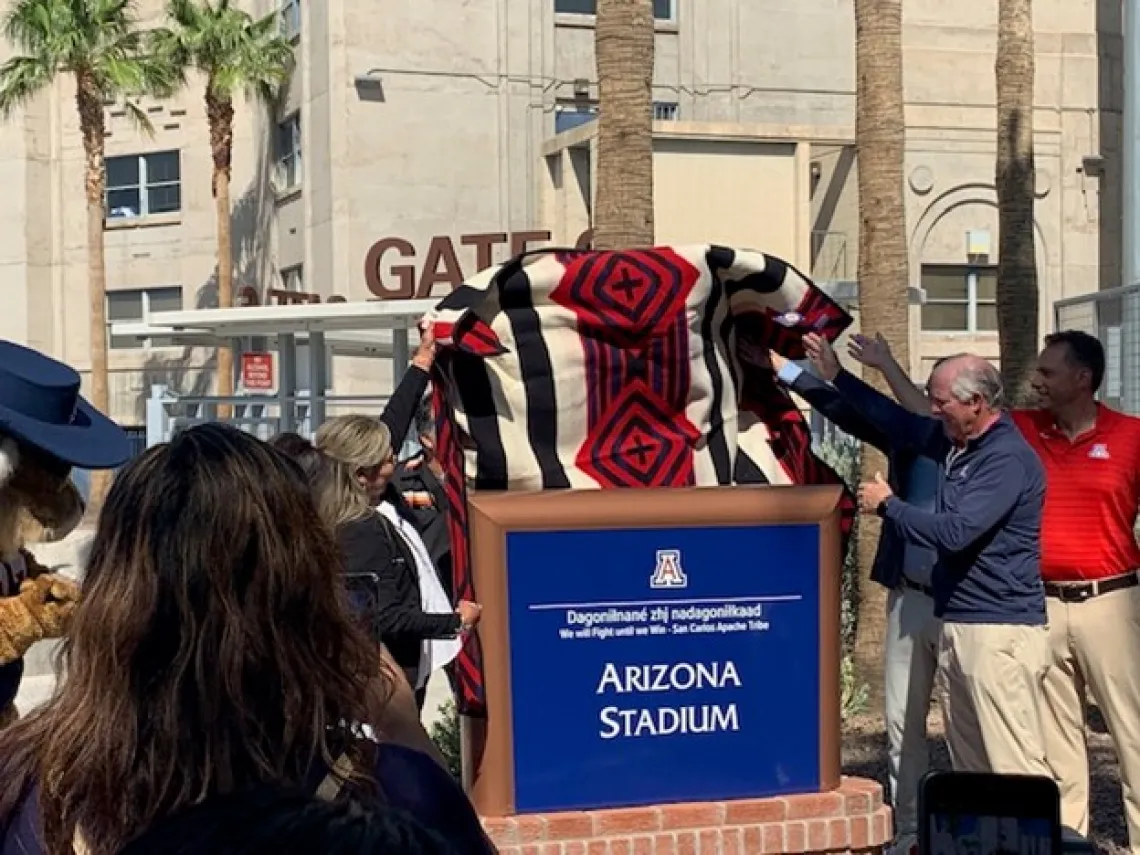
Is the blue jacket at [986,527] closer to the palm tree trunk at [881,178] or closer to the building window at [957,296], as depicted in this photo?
the palm tree trunk at [881,178]

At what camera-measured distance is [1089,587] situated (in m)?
5.96

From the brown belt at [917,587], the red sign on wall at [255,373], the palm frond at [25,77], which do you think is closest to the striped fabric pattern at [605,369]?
the brown belt at [917,587]

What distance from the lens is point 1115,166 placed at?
3334 centimetres

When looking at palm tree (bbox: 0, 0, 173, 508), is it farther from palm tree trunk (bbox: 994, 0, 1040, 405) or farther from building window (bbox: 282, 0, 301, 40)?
palm tree trunk (bbox: 994, 0, 1040, 405)

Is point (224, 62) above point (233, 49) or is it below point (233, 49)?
below

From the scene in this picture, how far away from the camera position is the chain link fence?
34.5 feet

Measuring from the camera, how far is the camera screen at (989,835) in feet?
10.5

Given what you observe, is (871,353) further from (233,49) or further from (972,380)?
(233,49)

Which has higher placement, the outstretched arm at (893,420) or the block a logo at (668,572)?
the outstretched arm at (893,420)

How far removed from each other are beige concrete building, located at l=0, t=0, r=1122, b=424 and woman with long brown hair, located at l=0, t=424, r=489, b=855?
2394 centimetres

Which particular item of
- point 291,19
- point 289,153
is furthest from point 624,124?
point 289,153

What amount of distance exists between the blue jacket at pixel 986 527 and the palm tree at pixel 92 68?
94.2 feet

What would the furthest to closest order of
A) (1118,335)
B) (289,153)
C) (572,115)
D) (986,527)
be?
(289,153) < (572,115) < (1118,335) < (986,527)

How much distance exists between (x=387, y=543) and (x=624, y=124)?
413 centimetres
